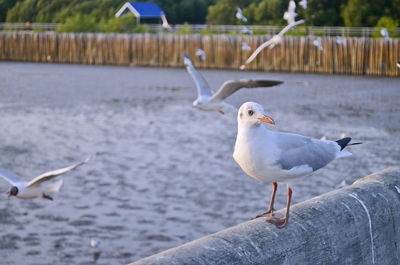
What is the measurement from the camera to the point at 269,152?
418cm

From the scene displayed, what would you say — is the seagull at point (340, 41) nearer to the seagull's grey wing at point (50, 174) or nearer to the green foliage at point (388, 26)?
the green foliage at point (388, 26)

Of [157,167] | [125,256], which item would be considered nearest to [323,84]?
[157,167]

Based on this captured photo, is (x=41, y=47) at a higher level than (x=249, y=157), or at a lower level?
lower

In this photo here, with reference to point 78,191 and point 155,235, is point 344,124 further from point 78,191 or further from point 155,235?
point 155,235

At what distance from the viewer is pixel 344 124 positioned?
23953 millimetres

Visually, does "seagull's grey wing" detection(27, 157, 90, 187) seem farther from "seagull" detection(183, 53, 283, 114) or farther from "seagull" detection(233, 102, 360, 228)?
"seagull" detection(233, 102, 360, 228)

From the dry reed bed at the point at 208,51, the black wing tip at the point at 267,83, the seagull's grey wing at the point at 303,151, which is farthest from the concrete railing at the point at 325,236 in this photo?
the dry reed bed at the point at 208,51

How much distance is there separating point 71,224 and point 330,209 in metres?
8.66

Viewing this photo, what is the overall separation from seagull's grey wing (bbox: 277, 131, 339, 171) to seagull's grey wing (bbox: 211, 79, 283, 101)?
299 centimetres

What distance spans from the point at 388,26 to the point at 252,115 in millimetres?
39989

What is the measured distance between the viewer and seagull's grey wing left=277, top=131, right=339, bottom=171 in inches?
172

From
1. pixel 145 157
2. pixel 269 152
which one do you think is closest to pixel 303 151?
pixel 269 152

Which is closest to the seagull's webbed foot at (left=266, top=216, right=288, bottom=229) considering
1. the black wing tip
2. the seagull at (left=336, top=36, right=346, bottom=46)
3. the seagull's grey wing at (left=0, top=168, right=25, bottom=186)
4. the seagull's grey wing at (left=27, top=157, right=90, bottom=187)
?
the black wing tip

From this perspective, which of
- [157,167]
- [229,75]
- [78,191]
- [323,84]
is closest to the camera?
[78,191]
